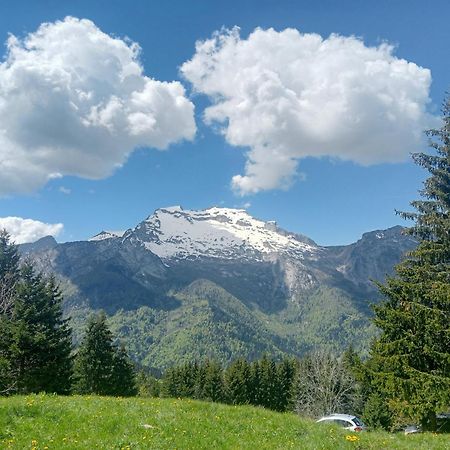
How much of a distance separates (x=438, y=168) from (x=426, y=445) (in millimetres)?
16730

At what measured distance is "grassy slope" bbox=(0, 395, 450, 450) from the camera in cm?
1359

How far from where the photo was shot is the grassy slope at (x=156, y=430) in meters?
13.6

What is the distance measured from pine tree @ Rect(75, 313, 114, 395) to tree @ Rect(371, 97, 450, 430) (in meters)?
44.4

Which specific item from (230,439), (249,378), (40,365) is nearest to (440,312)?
(230,439)

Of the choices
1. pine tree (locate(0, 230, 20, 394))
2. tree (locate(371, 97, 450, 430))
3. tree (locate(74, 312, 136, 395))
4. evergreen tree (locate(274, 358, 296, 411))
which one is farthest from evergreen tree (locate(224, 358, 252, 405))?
tree (locate(371, 97, 450, 430))

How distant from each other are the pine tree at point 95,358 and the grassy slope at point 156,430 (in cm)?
4511

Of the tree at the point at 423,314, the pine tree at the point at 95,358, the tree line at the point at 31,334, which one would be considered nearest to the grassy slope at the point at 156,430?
the tree at the point at 423,314

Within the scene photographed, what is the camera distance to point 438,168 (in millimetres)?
27156

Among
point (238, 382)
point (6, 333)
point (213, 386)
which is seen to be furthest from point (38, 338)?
point (238, 382)

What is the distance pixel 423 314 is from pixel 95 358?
48.6 meters

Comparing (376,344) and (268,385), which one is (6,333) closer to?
(376,344)

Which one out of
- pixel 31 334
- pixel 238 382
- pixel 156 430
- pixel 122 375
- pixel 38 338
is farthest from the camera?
pixel 238 382

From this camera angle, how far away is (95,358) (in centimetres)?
6169

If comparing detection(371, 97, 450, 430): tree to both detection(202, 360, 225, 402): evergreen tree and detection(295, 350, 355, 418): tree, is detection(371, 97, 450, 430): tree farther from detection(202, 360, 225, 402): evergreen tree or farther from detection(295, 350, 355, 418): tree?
detection(202, 360, 225, 402): evergreen tree
